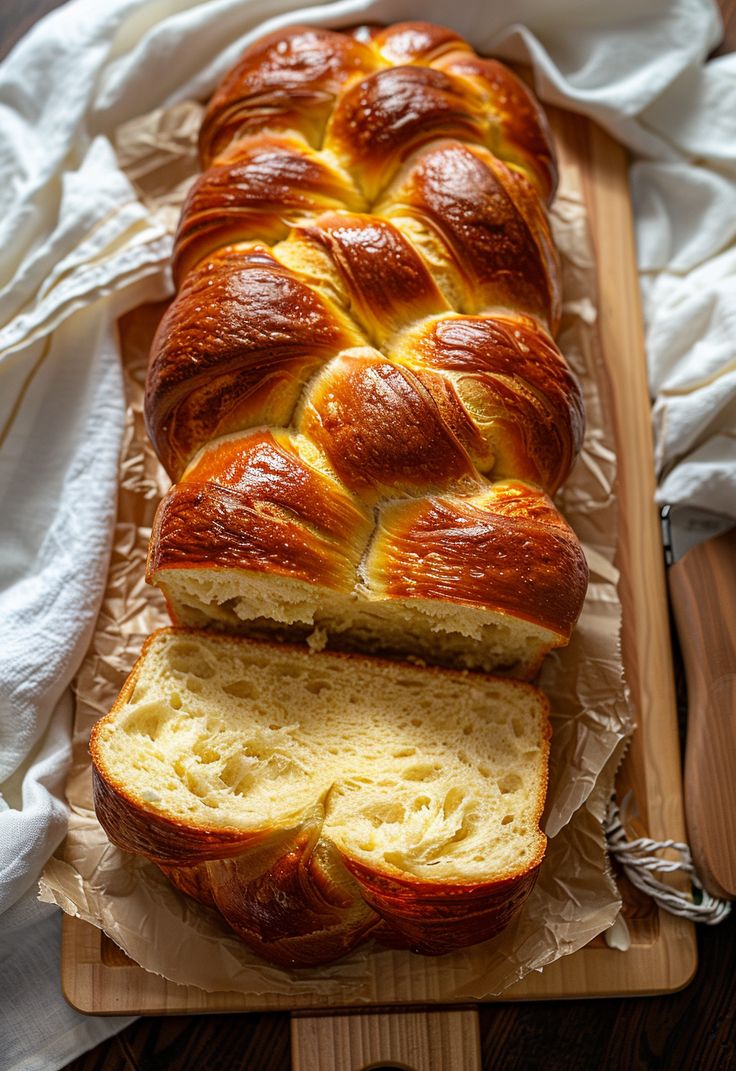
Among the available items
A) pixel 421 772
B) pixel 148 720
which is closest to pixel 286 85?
pixel 148 720

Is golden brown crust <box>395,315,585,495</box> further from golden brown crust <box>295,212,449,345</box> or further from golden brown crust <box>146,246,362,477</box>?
golden brown crust <box>146,246,362,477</box>

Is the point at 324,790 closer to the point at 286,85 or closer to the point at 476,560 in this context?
the point at 476,560

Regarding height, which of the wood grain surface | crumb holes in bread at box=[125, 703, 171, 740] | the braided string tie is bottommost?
the braided string tie

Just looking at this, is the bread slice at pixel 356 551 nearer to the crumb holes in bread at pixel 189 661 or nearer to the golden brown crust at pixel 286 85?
the crumb holes in bread at pixel 189 661

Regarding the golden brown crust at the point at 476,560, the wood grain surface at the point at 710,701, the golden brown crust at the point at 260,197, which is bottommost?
the wood grain surface at the point at 710,701

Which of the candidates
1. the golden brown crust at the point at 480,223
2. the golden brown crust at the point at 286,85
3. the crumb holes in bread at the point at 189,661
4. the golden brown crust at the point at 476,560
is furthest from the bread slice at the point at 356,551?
the golden brown crust at the point at 286,85

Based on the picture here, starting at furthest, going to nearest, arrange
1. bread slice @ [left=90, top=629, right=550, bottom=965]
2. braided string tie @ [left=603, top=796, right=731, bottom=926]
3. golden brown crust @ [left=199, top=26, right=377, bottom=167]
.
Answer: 1. golden brown crust @ [left=199, top=26, right=377, bottom=167]
2. braided string tie @ [left=603, top=796, right=731, bottom=926]
3. bread slice @ [left=90, top=629, right=550, bottom=965]

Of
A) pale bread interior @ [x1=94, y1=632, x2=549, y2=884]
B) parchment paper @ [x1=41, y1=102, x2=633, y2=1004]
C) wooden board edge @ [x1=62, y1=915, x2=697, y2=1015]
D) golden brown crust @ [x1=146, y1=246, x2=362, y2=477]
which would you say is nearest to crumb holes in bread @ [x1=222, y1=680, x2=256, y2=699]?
pale bread interior @ [x1=94, y1=632, x2=549, y2=884]
